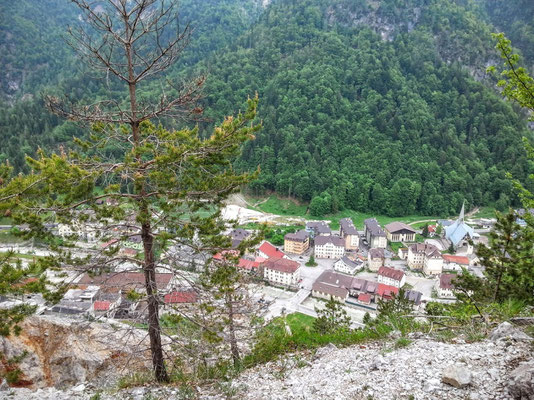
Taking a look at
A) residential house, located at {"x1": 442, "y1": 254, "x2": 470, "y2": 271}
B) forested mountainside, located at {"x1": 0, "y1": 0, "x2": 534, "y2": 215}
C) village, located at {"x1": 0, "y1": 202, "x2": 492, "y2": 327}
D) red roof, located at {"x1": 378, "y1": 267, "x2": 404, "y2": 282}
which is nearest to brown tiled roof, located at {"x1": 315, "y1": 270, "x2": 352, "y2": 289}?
village, located at {"x1": 0, "y1": 202, "x2": 492, "y2": 327}

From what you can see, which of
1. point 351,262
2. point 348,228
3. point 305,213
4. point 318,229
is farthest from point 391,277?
point 305,213

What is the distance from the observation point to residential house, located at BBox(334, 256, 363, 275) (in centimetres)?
4509

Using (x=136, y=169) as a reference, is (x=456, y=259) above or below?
below

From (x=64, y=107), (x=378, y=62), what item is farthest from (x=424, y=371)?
(x=378, y=62)

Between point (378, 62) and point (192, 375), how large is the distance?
96.5 meters

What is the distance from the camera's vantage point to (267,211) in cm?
6625

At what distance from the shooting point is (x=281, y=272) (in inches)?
1583

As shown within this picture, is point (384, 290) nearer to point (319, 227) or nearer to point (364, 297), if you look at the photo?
point (364, 297)

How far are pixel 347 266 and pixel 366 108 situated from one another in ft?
162

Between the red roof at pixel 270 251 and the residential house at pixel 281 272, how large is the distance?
5104 mm

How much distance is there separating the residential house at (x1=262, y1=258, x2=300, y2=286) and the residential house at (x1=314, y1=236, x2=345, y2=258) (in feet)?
30.9

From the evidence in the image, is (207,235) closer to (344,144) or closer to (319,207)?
(319,207)

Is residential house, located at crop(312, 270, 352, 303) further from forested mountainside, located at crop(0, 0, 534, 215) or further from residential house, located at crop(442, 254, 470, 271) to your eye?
forested mountainside, located at crop(0, 0, 534, 215)

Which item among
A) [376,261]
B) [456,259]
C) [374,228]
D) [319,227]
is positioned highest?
[374,228]
